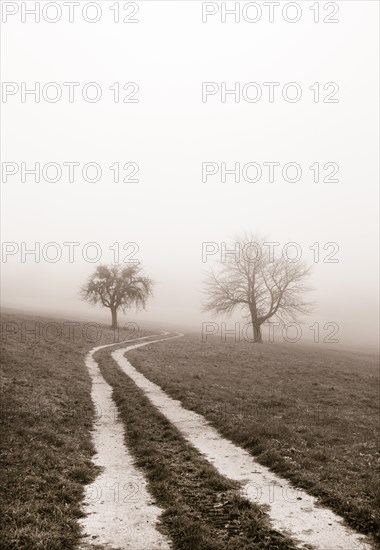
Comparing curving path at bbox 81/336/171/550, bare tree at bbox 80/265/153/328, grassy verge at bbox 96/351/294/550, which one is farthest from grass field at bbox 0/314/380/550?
bare tree at bbox 80/265/153/328

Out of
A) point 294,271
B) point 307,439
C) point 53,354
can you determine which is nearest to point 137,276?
point 294,271

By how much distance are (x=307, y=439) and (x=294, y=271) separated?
1824 inches

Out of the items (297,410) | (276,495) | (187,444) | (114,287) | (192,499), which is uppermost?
(114,287)

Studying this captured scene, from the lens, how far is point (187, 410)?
22797mm

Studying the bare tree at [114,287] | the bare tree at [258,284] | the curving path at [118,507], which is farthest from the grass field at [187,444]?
the bare tree at [114,287]

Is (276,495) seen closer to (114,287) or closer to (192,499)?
(192,499)

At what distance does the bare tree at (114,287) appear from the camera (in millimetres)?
75625

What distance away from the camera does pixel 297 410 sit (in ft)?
76.7

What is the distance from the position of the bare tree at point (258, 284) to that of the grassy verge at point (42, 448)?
32.9m

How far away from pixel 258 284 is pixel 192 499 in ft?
175

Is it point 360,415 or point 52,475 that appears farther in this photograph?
point 360,415

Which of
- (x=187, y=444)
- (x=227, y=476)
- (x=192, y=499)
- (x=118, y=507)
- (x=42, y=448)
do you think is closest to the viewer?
(x=118, y=507)

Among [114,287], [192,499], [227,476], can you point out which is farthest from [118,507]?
[114,287]

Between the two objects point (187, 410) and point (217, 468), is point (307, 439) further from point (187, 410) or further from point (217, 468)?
point (187, 410)
